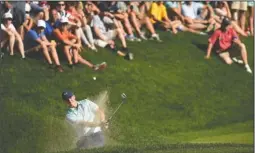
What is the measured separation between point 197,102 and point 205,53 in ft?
2.60

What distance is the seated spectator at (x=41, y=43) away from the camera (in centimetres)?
1018

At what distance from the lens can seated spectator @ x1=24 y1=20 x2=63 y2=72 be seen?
10180 millimetres

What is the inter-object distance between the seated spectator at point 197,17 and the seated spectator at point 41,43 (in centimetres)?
205

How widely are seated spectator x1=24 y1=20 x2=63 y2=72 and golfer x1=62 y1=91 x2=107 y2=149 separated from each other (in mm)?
475

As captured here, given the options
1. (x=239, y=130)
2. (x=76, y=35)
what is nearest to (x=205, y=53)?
(x=239, y=130)

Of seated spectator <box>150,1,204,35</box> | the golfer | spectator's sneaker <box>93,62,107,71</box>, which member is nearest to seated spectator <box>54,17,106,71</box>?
spectator's sneaker <box>93,62,107,71</box>

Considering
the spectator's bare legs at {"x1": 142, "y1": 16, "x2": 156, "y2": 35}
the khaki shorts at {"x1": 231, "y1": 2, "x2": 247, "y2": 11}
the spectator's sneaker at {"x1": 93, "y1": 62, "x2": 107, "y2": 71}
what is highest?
the khaki shorts at {"x1": 231, "y1": 2, "x2": 247, "y2": 11}

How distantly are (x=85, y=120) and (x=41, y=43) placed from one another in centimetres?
114

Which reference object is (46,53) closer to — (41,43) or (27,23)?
(41,43)

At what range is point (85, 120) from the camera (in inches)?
387

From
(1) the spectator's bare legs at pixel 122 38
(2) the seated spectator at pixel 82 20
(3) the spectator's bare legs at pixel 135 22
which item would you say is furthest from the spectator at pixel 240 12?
(2) the seated spectator at pixel 82 20

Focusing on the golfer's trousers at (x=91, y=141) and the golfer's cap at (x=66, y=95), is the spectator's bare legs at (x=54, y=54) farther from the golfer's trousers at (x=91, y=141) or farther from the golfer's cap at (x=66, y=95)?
the golfer's trousers at (x=91, y=141)

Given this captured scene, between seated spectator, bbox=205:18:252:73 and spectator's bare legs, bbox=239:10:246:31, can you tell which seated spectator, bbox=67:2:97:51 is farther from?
spectator's bare legs, bbox=239:10:246:31

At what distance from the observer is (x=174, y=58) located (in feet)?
35.8
